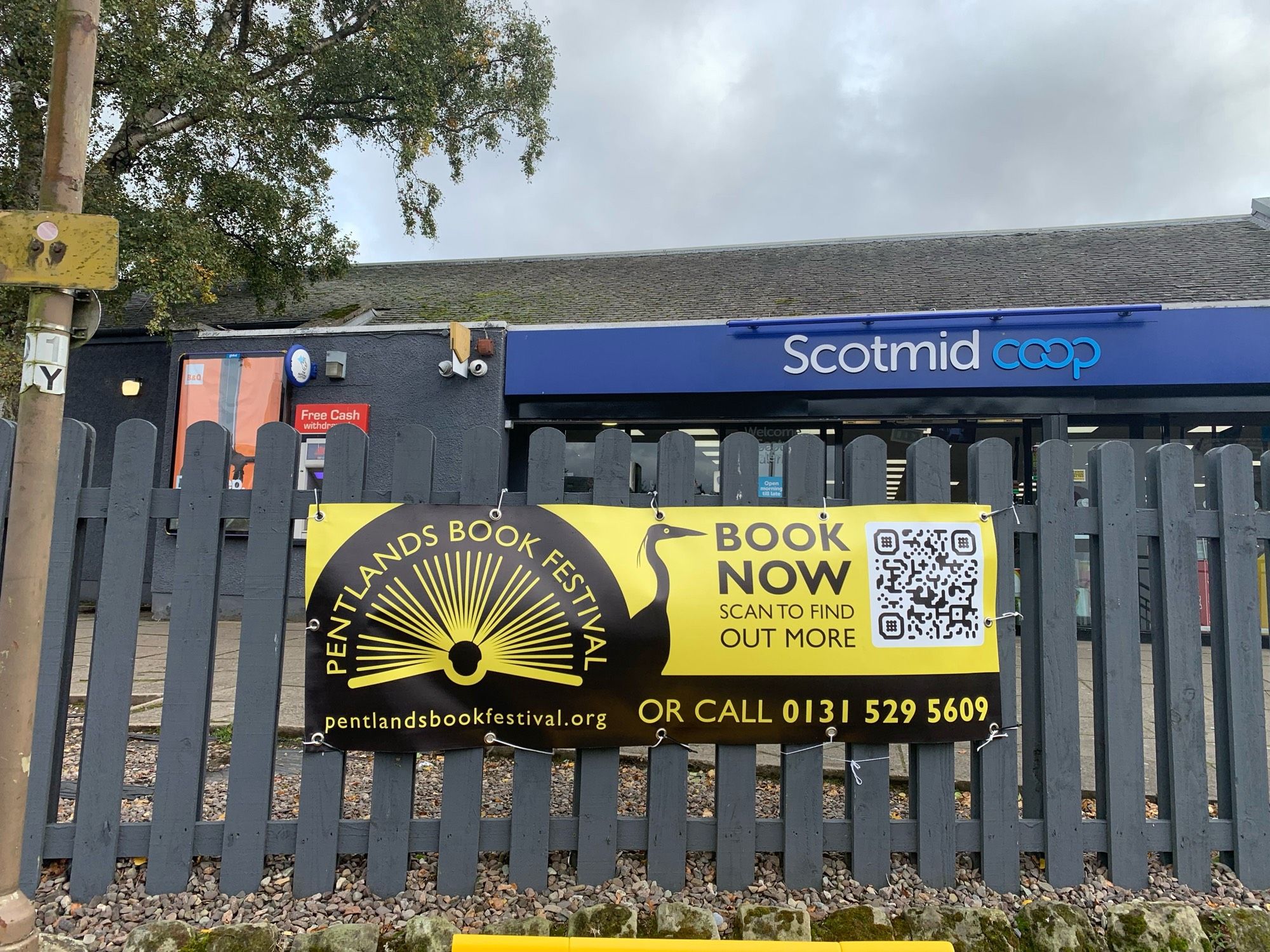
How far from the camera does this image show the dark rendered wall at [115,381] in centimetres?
1091

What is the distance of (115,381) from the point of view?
11039 mm

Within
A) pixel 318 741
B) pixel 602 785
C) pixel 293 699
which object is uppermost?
pixel 318 741

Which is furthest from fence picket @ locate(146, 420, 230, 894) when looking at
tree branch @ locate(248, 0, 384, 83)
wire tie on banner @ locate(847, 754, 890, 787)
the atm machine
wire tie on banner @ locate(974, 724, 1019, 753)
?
tree branch @ locate(248, 0, 384, 83)

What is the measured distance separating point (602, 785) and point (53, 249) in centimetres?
255

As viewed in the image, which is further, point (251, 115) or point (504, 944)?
point (251, 115)

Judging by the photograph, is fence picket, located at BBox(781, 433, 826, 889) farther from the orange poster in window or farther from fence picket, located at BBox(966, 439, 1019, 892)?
the orange poster in window

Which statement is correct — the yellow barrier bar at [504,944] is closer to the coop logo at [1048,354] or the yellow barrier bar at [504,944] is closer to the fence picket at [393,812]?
the fence picket at [393,812]

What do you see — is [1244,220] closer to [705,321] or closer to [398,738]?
[705,321]

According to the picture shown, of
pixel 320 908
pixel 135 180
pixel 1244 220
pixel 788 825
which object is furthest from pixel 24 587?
pixel 1244 220

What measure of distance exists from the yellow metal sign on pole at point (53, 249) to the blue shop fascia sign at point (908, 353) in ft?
23.0

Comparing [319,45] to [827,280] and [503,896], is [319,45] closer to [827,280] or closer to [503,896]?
[827,280]

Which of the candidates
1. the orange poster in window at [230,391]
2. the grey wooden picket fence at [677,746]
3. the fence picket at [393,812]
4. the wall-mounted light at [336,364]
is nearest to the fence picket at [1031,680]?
the grey wooden picket fence at [677,746]

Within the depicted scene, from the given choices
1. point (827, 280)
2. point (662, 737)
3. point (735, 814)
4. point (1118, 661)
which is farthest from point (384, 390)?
point (1118, 661)

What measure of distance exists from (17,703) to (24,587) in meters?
0.36
